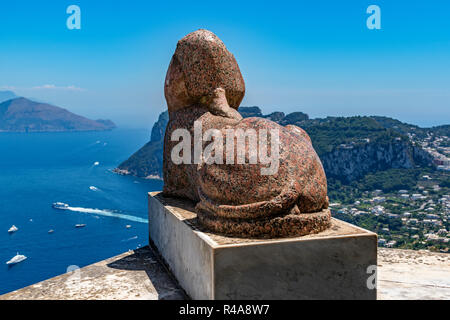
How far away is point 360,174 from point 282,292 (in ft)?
208

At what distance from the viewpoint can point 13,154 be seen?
135625 mm

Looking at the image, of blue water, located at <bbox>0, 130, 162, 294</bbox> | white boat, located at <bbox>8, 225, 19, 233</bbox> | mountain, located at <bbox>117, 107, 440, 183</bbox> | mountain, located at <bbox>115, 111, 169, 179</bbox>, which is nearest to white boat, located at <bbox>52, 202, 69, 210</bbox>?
blue water, located at <bbox>0, 130, 162, 294</bbox>

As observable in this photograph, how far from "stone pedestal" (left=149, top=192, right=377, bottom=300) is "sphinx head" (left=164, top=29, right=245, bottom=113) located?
111 inches

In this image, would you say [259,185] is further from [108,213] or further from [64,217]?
[108,213]

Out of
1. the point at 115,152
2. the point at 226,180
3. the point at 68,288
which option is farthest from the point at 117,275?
the point at 115,152

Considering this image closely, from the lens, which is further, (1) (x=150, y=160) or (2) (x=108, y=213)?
(1) (x=150, y=160)

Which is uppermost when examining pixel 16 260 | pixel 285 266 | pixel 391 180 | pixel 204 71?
pixel 204 71

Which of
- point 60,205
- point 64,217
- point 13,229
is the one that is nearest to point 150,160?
point 60,205

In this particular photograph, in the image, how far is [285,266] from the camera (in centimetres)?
502

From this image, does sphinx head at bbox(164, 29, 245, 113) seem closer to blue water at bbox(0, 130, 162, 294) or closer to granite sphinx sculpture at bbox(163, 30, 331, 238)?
granite sphinx sculpture at bbox(163, 30, 331, 238)

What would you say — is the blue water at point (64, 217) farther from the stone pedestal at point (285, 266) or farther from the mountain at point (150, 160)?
the stone pedestal at point (285, 266)

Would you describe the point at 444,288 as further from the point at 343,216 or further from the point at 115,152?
the point at 115,152

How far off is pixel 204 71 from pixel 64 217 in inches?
2359

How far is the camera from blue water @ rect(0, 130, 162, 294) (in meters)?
46.1
